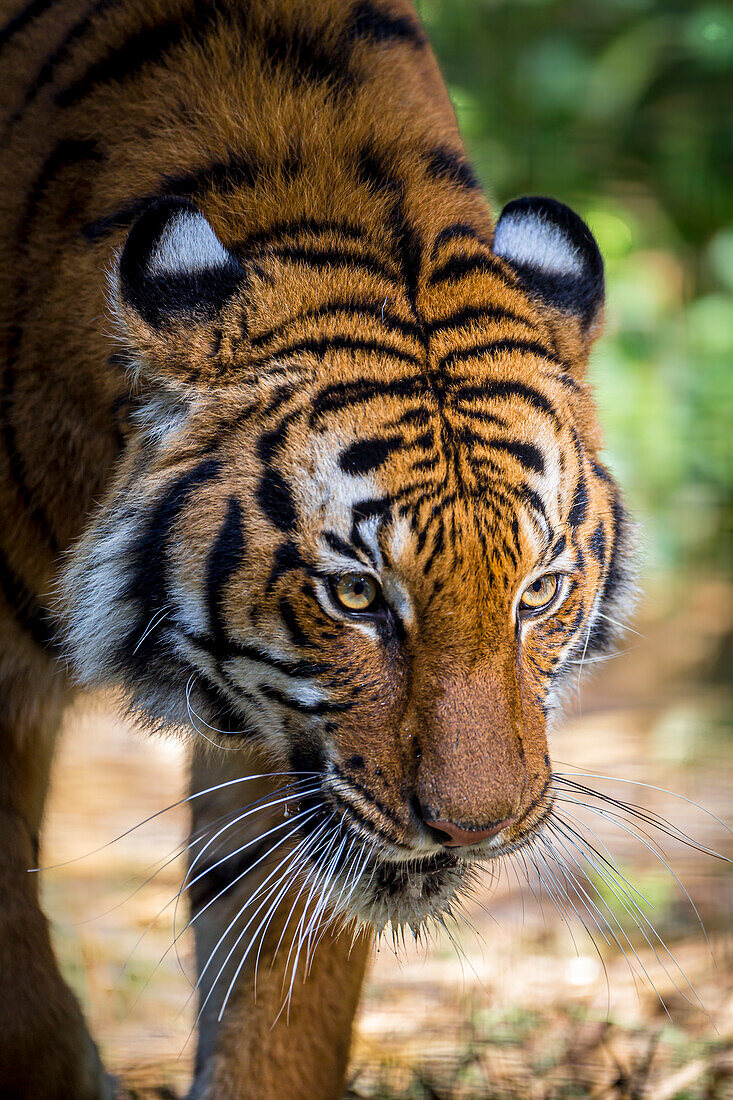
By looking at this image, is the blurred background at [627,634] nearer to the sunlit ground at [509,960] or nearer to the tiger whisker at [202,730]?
the sunlit ground at [509,960]

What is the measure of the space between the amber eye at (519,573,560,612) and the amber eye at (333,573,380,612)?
0.19m

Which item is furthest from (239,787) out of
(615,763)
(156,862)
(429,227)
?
(615,763)

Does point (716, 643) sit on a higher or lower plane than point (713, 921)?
higher

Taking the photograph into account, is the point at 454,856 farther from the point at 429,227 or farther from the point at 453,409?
the point at 429,227

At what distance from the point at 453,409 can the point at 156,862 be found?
7.24 feet

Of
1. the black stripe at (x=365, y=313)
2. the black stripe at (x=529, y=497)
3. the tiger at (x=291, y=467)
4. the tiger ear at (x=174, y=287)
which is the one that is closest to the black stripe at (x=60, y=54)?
the tiger at (x=291, y=467)

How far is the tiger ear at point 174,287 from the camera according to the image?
4.82 ft

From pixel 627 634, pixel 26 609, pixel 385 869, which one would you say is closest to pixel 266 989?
pixel 385 869

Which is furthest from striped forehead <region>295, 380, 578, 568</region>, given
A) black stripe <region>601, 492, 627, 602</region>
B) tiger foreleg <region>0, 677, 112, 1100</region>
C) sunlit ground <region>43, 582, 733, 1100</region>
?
tiger foreleg <region>0, 677, 112, 1100</region>

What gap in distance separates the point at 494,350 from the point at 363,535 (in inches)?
13.5

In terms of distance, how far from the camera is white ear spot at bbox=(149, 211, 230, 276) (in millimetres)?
1465

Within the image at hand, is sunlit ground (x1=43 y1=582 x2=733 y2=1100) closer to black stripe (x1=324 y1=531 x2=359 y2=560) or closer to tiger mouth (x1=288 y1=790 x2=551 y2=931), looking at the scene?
tiger mouth (x1=288 y1=790 x2=551 y2=931)

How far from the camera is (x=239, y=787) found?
6.46 ft

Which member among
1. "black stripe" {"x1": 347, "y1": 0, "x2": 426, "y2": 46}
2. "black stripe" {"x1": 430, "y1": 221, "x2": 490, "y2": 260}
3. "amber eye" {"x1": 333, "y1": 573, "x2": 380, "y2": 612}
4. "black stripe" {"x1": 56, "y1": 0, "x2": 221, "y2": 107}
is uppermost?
"black stripe" {"x1": 347, "y1": 0, "x2": 426, "y2": 46}
